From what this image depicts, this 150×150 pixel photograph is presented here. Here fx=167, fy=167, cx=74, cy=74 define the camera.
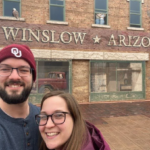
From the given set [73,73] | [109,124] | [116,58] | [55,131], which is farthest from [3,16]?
[55,131]

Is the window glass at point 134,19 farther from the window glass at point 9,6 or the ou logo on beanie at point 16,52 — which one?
the ou logo on beanie at point 16,52

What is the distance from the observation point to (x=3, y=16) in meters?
9.57

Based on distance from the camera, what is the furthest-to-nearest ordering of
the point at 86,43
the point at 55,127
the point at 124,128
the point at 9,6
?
1. the point at 86,43
2. the point at 9,6
3. the point at 124,128
4. the point at 55,127

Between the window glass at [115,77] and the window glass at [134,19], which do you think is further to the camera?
the window glass at [134,19]

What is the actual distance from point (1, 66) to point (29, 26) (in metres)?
9.09

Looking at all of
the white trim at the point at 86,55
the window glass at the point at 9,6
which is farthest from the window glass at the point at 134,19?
the window glass at the point at 9,6

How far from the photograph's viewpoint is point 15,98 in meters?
1.56

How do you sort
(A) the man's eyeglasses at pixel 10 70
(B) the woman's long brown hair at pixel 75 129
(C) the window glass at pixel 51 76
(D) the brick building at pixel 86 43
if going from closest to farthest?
(B) the woman's long brown hair at pixel 75 129
(A) the man's eyeglasses at pixel 10 70
(D) the brick building at pixel 86 43
(C) the window glass at pixel 51 76

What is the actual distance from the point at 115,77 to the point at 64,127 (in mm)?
10486

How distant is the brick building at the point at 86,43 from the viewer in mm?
9992

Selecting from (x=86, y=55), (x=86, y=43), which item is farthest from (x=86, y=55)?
(x=86, y=43)

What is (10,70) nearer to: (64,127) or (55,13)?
(64,127)

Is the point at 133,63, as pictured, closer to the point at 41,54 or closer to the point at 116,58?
the point at 116,58

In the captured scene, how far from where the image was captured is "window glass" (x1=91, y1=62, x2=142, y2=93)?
11.2 meters
